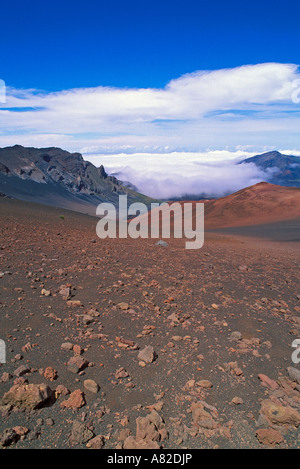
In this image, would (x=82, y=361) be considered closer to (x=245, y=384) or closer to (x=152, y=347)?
(x=152, y=347)

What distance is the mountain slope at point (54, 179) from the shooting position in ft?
255

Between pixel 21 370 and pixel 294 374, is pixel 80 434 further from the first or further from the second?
pixel 294 374

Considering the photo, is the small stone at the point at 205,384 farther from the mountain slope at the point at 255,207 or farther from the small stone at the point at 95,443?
the mountain slope at the point at 255,207

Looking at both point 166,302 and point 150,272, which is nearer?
point 166,302

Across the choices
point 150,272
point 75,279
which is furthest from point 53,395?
point 150,272

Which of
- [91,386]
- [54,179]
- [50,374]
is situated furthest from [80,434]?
[54,179]

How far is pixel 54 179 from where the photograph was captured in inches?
3733

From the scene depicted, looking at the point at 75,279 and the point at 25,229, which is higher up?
the point at 25,229

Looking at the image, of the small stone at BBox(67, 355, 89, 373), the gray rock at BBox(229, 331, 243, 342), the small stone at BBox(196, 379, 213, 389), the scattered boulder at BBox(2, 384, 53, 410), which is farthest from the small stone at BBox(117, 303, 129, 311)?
the scattered boulder at BBox(2, 384, 53, 410)
